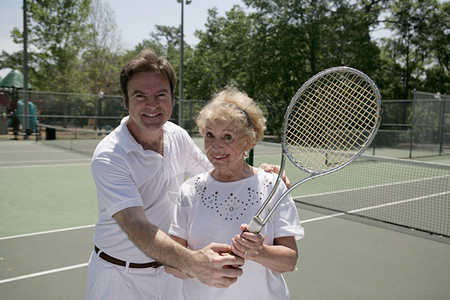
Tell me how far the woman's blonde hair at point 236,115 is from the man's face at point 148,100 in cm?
24

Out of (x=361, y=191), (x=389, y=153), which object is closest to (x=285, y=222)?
(x=361, y=191)

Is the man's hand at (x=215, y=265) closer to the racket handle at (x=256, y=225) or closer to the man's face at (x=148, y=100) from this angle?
the racket handle at (x=256, y=225)

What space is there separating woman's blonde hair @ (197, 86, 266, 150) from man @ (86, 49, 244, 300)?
0.32 m

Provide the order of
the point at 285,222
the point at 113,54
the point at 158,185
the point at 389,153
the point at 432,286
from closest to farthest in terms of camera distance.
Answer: the point at 285,222 < the point at 158,185 < the point at 432,286 < the point at 389,153 < the point at 113,54

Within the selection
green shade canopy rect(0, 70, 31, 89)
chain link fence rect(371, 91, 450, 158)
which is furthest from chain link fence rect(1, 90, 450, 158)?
green shade canopy rect(0, 70, 31, 89)

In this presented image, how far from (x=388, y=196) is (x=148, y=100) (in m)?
8.26

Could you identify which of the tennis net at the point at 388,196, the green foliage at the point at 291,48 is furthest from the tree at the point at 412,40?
the tennis net at the point at 388,196

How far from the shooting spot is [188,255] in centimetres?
174

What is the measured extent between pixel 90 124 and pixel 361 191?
1867 cm

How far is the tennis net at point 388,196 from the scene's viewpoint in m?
7.01

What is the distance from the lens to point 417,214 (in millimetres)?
7609

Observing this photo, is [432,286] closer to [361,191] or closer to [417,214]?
[417,214]

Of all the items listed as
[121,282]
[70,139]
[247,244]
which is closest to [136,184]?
[121,282]

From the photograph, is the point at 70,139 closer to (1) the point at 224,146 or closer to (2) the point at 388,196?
(2) the point at 388,196
